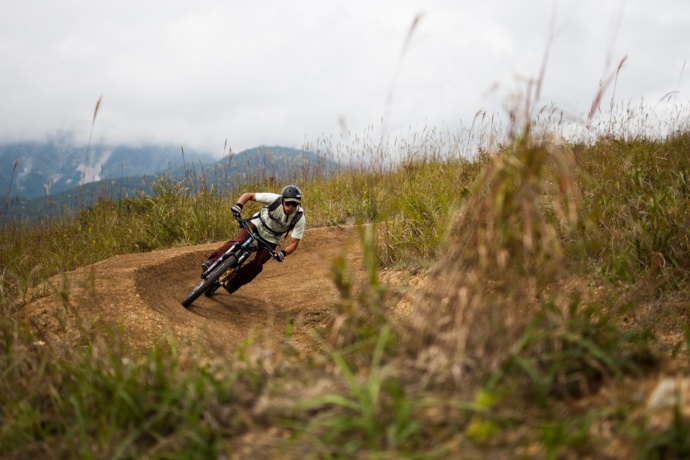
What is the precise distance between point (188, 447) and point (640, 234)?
359 cm

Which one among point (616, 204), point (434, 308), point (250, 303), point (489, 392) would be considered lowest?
point (250, 303)

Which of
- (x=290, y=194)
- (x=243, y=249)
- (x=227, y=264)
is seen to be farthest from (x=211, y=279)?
(x=290, y=194)

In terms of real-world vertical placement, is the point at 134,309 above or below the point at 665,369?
below

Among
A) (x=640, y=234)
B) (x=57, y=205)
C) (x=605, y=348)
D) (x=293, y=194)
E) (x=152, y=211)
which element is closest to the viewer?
(x=605, y=348)

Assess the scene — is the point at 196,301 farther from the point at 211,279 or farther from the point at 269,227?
the point at 269,227

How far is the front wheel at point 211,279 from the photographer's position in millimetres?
6031

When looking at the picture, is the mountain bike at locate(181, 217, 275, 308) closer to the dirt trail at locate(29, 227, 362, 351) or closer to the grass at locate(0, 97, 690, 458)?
the dirt trail at locate(29, 227, 362, 351)

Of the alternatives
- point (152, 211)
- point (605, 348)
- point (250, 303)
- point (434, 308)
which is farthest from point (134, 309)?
point (605, 348)

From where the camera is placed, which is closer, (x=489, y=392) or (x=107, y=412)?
(x=489, y=392)

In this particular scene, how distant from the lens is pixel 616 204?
4.15 metres

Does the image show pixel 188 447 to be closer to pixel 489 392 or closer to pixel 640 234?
pixel 489 392

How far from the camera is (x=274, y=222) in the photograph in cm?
624

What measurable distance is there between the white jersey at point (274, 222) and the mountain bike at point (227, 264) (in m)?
0.10

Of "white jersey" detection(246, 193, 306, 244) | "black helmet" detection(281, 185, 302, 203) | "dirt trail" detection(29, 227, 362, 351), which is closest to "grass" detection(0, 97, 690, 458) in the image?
"dirt trail" detection(29, 227, 362, 351)
